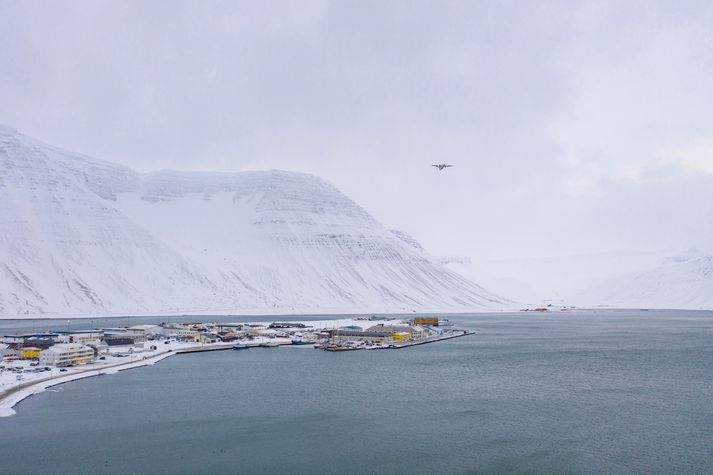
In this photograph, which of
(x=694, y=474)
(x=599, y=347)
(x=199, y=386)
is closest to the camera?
(x=694, y=474)

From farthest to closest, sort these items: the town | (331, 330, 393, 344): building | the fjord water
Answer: (331, 330, 393, 344): building, the town, the fjord water

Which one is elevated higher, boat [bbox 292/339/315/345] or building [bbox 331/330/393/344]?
building [bbox 331/330/393/344]

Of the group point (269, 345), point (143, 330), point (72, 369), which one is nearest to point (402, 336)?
point (269, 345)

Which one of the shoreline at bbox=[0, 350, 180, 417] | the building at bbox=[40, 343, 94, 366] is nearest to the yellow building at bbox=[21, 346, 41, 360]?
the building at bbox=[40, 343, 94, 366]

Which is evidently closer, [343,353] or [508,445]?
[508,445]

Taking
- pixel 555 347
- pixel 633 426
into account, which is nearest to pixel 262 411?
pixel 633 426

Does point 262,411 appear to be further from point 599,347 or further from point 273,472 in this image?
point 599,347

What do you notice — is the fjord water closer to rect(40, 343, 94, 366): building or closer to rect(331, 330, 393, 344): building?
rect(40, 343, 94, 366): building

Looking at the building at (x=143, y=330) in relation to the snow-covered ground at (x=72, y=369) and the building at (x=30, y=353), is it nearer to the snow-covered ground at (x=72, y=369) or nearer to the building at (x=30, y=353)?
the snow-covered ground at (x=72, y=369)
